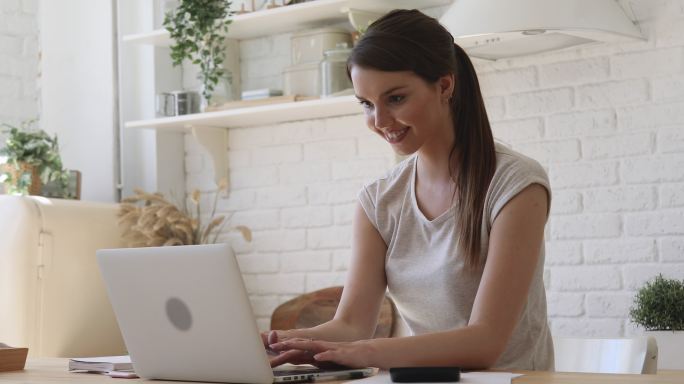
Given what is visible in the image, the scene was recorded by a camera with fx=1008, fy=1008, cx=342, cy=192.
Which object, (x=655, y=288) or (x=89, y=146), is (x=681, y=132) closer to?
(x=655, y=288)

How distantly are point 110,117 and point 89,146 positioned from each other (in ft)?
0.47

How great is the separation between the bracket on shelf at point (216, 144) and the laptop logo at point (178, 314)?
2118 mm

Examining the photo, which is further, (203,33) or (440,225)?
(203,33)

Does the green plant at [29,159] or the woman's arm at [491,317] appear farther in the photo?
the green plant at [29,159]

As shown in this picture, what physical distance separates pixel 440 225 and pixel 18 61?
7.73 ft

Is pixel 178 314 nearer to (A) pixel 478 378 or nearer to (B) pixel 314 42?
(A) pixel 478 378

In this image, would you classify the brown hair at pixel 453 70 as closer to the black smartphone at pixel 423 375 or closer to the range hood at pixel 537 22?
the black smartphone at pixel 423 375

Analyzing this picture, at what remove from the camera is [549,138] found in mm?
2943

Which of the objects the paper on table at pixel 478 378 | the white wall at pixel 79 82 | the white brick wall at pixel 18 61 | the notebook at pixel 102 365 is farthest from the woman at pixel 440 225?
the white brick wall at pixel 18 61

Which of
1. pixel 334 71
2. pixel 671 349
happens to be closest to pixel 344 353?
Answer: pixel 671 349

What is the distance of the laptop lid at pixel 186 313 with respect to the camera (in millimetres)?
1362

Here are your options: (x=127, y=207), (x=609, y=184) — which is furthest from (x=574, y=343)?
(x=127, y=207)

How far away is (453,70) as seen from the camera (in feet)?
6.15

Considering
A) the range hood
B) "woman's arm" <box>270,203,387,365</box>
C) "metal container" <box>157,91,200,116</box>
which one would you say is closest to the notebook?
Result: "woman's arm" <box>270,203,387,365</box>
